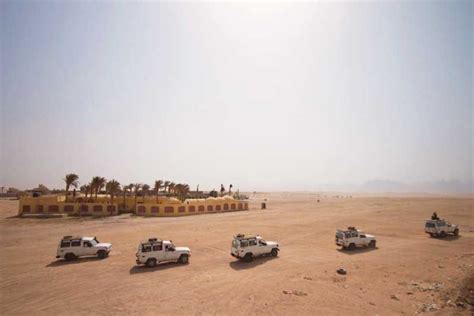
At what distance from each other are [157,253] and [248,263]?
23.3 ft

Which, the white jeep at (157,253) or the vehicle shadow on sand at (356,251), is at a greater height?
the white jeep at (157,253)

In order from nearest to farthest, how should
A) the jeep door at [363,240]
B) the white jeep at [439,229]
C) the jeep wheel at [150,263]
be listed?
the jeep wheel at [150,263] < the jeep door at [363,240] < the white jeep at [439,229]

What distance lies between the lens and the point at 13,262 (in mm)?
23609

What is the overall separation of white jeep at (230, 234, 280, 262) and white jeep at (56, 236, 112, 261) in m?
11.5

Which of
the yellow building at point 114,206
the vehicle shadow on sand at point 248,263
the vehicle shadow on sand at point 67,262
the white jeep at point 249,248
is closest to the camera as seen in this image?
the vehicle shadow on sand at point 248,263

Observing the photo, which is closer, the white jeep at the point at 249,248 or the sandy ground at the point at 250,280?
the sandy ground at the point at 250,280

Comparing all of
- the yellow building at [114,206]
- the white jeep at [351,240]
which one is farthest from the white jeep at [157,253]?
the yellow building at [114,206]

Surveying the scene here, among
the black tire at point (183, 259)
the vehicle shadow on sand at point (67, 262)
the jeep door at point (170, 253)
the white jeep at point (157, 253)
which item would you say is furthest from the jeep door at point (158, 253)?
the vehicle shadow on sand at point (67, 262)

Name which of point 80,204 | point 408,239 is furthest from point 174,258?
point 80,204

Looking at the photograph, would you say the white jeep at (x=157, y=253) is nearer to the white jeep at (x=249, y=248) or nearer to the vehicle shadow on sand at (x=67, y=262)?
the white jeep at (x=249, y=248)

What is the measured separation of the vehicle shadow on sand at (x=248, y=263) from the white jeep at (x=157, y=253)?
12.4 feet

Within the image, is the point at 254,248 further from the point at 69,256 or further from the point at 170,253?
the point at 69,256

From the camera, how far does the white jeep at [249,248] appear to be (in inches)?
896

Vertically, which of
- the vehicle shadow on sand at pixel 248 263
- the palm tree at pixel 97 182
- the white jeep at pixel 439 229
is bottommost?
the vehicle shadow on sand at pixel 248 263
